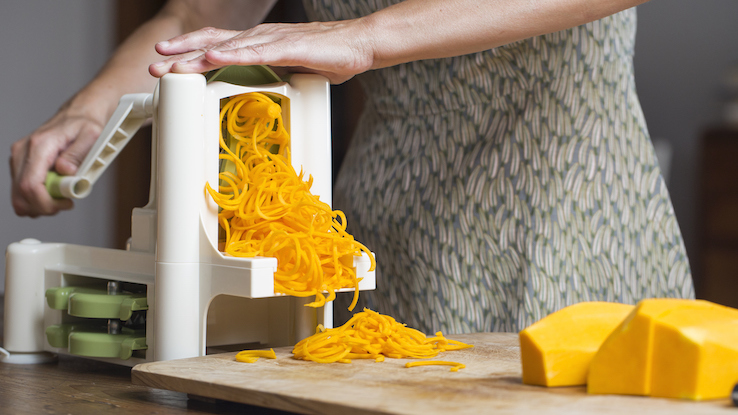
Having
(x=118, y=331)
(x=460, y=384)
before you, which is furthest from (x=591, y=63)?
(x=118, y=331)

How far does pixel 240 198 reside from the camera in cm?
90

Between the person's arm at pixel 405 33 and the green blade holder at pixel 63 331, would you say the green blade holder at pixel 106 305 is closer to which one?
the green blade holder at pixel 63 331

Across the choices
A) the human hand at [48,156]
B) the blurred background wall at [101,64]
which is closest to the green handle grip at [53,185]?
the human hand at [48,156]

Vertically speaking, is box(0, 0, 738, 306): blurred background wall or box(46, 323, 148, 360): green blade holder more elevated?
box(0, 0, 738, 306): blurred background wall

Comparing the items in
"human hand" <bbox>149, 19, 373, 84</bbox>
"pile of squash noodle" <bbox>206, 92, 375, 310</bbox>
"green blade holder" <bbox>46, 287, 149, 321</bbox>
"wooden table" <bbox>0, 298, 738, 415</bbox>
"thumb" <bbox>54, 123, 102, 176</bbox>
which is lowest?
"wooden table" <bbox>0, 298, 738, 415</bbox>

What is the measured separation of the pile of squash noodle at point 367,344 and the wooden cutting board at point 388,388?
0.01 m

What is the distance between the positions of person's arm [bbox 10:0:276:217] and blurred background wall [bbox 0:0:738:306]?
2942 millimetres

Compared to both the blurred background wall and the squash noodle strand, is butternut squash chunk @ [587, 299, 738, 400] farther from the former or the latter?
the blurred background wall

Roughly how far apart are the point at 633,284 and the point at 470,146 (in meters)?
0.41

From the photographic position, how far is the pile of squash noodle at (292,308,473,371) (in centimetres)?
84

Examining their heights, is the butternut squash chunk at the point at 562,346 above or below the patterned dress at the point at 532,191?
below

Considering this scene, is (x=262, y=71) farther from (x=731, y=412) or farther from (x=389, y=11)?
(x=731, y=412)

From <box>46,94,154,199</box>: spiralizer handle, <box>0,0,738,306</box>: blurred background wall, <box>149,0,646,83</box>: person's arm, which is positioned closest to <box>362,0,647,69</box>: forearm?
<box>149,0,646,83</box>: person's arm

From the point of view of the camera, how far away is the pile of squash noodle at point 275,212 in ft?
2.89
